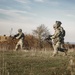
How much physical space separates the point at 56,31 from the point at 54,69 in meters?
8.13

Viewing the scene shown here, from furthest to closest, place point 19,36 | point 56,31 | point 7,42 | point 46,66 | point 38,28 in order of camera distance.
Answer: point 38,28 < point 7,42 < point 19,36 < point 56,31 < point 46,66

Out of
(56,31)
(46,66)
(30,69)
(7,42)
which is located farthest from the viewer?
(7,42)

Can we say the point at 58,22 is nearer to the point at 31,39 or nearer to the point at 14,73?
the point at 14,73

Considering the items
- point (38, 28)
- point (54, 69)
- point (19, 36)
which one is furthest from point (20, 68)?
point (38, 28)

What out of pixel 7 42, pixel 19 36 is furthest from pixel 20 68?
pixel 7 42

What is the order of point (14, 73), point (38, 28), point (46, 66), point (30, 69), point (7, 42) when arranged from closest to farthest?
point (14, 73) < point (30, 69) < point (46, 66) < point (7, 42) < point (38, 28)

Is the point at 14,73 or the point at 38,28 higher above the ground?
the point at 38,28

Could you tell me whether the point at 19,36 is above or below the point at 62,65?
above

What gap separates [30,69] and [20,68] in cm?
54

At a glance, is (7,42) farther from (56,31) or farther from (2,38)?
(56,31)

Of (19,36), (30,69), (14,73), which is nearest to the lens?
(14,73)

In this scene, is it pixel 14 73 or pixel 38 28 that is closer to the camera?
pixel 14 73

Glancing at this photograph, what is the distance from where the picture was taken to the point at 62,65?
16.7m

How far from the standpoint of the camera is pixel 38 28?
72.3 metres
